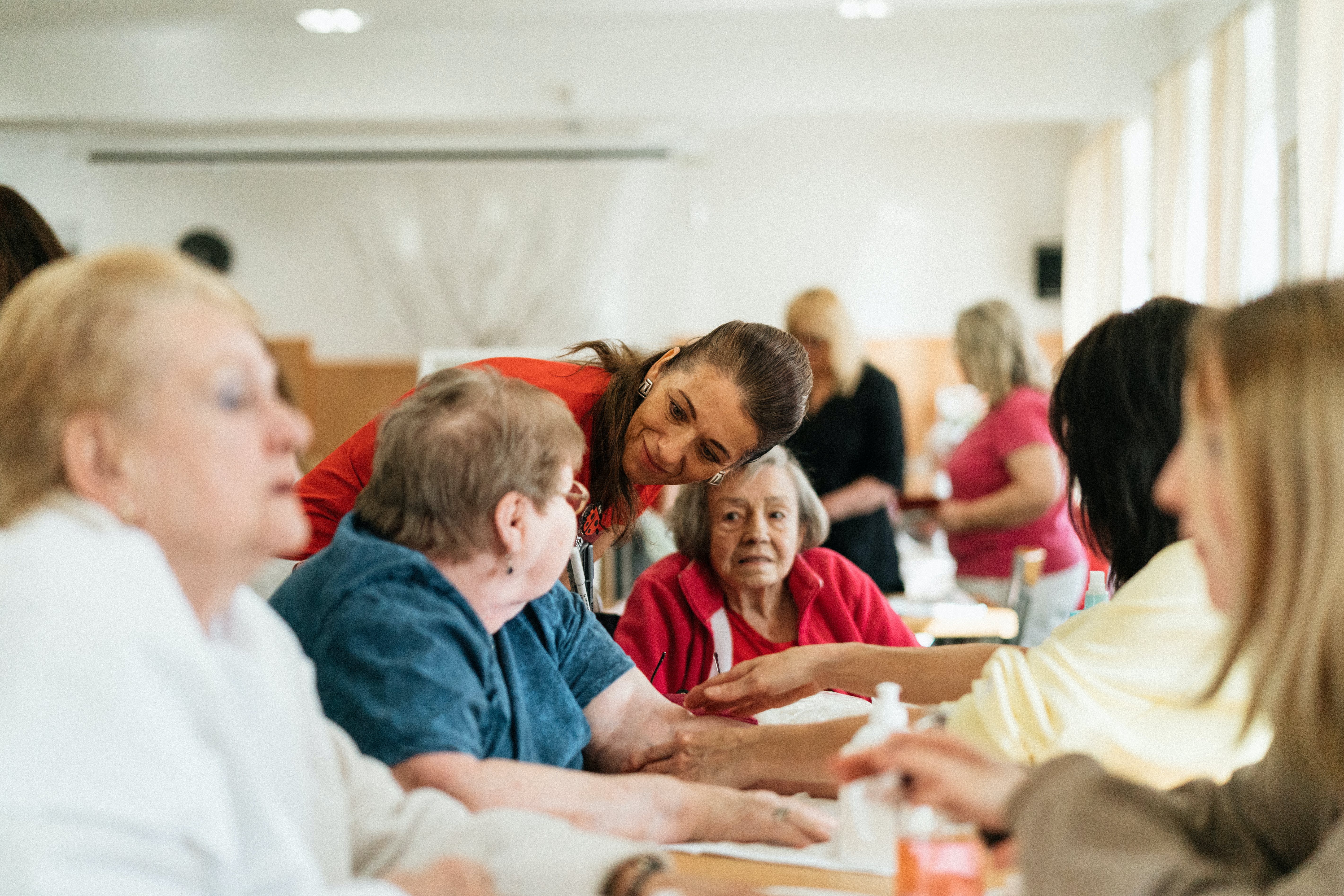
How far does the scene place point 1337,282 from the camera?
35.6 inches

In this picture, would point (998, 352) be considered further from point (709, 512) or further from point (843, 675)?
point (843, 675)

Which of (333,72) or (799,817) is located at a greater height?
(333,72)

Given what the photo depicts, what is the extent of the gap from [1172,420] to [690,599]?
1.25m

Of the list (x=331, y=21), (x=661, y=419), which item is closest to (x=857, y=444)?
(x=661, y=419)

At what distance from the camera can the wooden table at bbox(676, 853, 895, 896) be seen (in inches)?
49.4

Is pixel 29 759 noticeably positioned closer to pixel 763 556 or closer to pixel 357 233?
pixel 763 556

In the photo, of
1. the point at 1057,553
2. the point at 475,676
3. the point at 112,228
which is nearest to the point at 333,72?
the point at 112,228

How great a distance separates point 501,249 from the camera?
8.27m

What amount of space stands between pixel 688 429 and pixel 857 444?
192cm

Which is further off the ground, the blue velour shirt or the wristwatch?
the blue velour shirt

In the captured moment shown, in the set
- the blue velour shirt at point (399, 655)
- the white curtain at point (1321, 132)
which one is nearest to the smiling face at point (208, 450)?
the blue velour shirt at point (399, 655)

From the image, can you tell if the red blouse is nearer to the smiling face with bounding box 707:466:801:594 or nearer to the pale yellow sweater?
the smiling face with bounding box 707:466:801:594

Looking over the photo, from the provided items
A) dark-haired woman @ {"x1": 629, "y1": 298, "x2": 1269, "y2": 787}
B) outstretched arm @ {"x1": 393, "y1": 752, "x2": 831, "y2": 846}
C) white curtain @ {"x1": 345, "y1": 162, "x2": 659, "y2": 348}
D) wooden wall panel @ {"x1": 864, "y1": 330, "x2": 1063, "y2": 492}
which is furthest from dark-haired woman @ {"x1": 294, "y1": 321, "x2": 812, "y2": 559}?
wooden wall panel @ {"x1": 864, "y1": 330, "x2": 1063, "y2": 492}

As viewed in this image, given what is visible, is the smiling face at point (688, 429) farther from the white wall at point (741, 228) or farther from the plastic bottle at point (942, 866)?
the white wall at point (741, 228)
